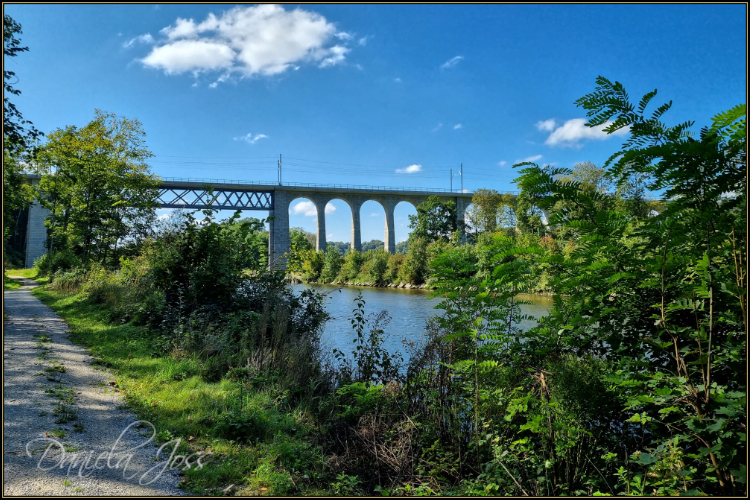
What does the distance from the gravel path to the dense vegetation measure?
290 millimetres

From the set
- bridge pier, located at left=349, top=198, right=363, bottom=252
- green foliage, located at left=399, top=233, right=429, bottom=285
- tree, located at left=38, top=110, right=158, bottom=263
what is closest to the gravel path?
tree, located at left=38, top=110, right=158, bottom=263

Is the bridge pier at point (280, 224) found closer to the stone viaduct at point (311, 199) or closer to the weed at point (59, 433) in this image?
the stone viaduct at point (311, 199)

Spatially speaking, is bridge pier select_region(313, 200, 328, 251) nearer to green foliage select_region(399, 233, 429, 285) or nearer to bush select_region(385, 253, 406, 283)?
bush select_region(385, 253, 406, 283)

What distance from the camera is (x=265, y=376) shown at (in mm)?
5781

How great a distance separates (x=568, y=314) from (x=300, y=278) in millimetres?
7136

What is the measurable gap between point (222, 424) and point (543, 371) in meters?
3.15

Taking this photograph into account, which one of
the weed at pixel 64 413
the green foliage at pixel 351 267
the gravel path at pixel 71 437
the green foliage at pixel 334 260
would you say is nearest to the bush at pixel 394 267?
the green foliage at pixel 351 267

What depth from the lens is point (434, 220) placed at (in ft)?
188

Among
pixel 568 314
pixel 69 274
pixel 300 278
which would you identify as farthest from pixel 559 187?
pixel 69 274

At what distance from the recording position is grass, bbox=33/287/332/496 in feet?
11.3

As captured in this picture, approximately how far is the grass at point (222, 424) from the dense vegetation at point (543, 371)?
0.07 feet

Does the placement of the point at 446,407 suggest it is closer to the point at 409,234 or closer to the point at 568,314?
the point at 568,314

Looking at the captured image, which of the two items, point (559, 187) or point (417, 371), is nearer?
point (559, 187)

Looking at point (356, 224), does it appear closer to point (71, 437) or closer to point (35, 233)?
point (35, 233)
